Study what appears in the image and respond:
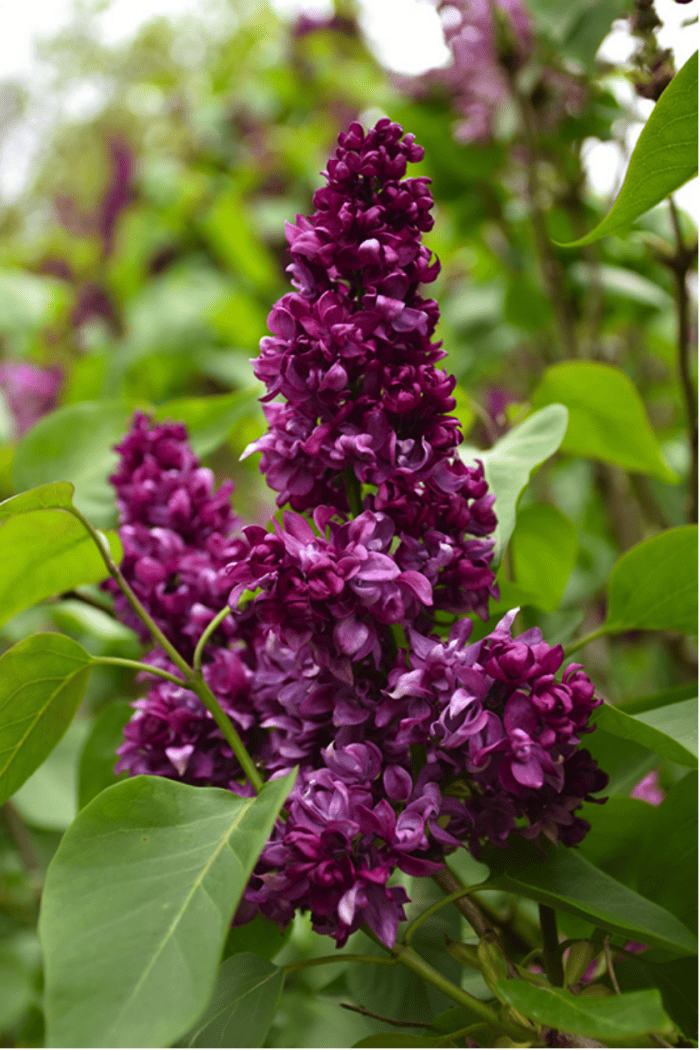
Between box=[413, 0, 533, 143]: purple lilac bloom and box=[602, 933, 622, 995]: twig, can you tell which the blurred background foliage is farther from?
box=[602, 933, 622, 995]: twig

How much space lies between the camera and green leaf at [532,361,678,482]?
1.92 feet

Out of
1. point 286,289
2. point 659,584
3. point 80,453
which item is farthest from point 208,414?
point 286,289

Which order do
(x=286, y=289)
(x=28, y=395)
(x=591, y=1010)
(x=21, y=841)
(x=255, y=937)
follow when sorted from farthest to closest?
(x=286, y=289), (x=28, y=395), (x=21, y=841), (x=255, y=937), (x=591, y=1010)

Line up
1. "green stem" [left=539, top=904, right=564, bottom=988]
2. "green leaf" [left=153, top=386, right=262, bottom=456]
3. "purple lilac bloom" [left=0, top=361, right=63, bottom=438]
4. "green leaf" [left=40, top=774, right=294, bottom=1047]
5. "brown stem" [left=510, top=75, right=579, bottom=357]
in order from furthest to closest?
"purple lilac bloom" [left=0, top=361, right=63, bottom=438] < "brown stem" [left=510, top=75, right=579, bottom=357] < "green leaf" [left=153, top=386, right=262, bottom=456] < "green stem" [left=539, top=904, right=564, bottom=988] < "green leaf" [left=40, top=774, right=294, bottom=1047]

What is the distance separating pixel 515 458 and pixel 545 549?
0.49 ft

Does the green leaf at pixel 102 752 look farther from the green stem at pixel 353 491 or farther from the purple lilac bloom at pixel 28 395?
the purple lilac bloom at pixel 28 395

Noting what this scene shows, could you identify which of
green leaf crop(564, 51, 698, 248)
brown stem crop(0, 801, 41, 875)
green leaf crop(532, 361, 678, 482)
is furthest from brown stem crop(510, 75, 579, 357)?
brown stem crop(0, 801, 41, 875)

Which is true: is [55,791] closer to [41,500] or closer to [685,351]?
[41,500]

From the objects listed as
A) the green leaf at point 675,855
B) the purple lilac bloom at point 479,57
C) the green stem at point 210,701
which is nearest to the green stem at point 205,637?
the green stem at point 210,701

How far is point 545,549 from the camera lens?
1.87 feet

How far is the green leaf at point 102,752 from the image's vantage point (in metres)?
0.53

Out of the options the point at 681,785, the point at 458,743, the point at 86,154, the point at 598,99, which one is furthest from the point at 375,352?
the point at 86,154

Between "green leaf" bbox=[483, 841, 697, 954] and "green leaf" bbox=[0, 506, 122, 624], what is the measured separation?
0.78 feet

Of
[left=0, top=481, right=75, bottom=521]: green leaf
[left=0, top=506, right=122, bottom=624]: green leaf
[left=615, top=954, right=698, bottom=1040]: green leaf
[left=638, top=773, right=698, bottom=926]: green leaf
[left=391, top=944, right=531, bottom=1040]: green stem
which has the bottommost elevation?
[left=615, top=954, right=698, bottom=1040]: green leaf
